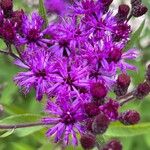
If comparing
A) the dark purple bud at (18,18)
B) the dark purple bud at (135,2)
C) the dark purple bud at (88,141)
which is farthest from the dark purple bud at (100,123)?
the dark purple bud at (135,2)

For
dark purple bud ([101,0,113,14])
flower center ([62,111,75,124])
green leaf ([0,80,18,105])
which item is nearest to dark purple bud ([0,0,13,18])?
dark purple bud ([101,0,113,14])

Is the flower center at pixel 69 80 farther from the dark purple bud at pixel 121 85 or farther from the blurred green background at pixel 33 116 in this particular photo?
the blurred green background at pixel 33 116

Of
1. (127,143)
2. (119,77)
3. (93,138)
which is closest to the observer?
(93,138)

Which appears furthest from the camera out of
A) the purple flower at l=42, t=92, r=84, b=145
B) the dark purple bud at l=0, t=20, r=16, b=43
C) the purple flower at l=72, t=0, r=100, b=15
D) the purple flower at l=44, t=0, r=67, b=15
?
the purple flower at l=44, t=0, r=67, b=15

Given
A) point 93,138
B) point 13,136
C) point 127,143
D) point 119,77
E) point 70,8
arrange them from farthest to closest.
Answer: point 127,143 → point 13,136 → point 70,8 → point 119,77 → point 93,138

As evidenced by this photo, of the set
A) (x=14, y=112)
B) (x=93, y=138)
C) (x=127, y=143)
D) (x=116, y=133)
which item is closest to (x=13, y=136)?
(x=14, y=112)

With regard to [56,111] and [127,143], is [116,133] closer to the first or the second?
[56,111]

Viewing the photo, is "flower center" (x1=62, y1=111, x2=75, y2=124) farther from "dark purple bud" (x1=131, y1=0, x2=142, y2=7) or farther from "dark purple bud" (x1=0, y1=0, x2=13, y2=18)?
"dark purple bud" (x1=131, y1=0, x2=142, y2=7)
